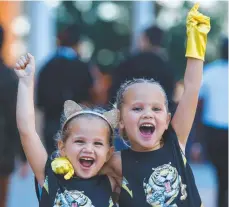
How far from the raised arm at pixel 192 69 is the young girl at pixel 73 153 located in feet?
1.27

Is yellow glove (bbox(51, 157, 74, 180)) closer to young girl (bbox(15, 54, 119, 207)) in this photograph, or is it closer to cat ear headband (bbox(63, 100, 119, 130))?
young girl (bbox(15, 54, 119, 207))

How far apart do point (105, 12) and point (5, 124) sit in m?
4.41

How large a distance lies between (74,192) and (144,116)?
0.55m

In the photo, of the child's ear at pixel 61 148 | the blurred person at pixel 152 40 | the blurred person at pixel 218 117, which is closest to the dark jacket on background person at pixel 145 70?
the blurred person at pixel 152 40

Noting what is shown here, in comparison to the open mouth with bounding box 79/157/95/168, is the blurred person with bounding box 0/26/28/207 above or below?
above

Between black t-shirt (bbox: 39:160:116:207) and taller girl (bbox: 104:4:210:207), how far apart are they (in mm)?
116

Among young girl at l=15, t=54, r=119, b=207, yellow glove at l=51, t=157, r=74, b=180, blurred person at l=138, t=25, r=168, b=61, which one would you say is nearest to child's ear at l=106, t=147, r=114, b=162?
young girl at l=15, t=54, r=119, b=207

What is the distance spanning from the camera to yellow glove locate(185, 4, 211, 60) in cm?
390

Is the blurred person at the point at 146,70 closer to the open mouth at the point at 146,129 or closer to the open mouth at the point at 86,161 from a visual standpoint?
the open mouth at the point at 146,129

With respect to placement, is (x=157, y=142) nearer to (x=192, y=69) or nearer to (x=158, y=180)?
(x=158, y=180)

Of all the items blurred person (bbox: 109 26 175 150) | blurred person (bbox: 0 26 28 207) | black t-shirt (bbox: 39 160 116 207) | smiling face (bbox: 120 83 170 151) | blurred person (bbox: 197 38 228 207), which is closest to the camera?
black t-shirt (bbox: 39 160 116 207)

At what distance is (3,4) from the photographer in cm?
987

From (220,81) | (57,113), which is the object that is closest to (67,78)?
(57,113)

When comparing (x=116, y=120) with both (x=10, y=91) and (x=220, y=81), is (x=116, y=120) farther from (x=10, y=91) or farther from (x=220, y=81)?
(x=220, y=81)
